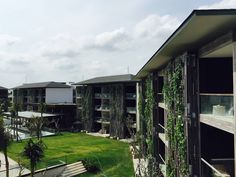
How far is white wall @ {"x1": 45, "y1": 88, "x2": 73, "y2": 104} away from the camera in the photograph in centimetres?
7056

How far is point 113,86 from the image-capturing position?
54875 mm

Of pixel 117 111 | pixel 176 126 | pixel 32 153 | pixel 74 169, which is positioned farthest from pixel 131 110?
pixel 176 126

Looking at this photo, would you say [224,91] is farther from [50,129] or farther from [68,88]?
[68,88]

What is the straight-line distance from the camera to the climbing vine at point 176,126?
53.4 feet

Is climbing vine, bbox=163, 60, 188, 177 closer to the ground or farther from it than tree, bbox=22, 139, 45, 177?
farther from it

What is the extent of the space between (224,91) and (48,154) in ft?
90.2

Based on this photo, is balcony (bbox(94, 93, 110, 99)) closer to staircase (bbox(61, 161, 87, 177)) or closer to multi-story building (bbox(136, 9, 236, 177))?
staircase (bbox(61, 161, 87, 177))

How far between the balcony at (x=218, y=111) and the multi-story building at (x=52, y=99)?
51.7 metres

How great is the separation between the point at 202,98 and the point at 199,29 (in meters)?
3.90

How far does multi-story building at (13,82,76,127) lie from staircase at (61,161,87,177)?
3110cm

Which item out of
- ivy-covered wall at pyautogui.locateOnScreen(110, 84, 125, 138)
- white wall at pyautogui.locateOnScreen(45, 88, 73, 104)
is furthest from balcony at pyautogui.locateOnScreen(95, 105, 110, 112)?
white wall at pyautogui.locateOnScreen(45, 88, 73, 104)

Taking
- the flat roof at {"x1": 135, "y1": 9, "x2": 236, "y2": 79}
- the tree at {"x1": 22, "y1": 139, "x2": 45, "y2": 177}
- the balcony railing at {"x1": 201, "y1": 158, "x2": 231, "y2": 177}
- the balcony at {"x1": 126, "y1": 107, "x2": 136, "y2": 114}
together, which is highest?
the flat roof at {"x1": 135, "y1": 9, "x2": 236, "y2": 79}

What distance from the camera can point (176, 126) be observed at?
1739cm

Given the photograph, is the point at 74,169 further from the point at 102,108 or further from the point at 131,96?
the point at 102,108
